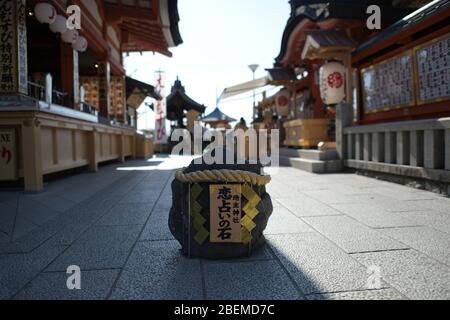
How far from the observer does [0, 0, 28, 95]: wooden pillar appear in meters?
6.65

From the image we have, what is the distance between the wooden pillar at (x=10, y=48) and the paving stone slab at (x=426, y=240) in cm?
681

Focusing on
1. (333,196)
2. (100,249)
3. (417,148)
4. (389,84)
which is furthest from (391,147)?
(100,249)

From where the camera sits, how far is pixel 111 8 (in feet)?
43.7

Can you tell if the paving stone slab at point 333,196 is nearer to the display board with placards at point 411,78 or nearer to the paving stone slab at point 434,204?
the paving stone slab at point 434,204

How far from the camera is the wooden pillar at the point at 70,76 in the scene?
34.0 feet

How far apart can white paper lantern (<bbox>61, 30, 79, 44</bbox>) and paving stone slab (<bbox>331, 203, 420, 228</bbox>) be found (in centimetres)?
826

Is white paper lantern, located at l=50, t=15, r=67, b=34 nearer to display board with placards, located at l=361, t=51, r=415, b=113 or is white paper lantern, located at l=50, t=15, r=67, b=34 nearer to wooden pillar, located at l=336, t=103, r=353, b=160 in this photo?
wooden pillar, located at l=336, t=103, r=353, b=160

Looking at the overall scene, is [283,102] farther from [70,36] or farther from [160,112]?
[70,36]

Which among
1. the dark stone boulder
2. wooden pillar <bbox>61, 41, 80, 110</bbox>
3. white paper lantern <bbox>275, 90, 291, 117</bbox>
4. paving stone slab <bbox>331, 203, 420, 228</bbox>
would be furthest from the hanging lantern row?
white paper lantern <bbox>275, 90, 291, 117</bbox>

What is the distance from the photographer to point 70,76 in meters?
10.5

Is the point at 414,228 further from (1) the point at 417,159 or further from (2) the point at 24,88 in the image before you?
(2) the point at 24,88

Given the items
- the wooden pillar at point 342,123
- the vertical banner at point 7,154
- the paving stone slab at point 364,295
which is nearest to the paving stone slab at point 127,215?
the vertical banner at point 7,154

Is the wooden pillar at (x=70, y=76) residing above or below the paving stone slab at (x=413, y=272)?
above

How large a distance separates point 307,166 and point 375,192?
390 cm
